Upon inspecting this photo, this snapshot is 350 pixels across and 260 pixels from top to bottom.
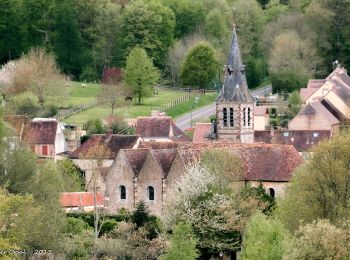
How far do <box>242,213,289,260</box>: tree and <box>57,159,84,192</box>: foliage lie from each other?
61.3 feet

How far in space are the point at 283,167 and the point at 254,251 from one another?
1690 cm

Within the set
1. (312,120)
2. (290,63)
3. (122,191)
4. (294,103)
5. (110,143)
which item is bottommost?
(122,191)

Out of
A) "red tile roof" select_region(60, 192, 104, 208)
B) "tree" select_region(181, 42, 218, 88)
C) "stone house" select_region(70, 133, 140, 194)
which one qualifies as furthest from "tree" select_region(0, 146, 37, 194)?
"tree" select_region(181, 42, 218, 88)

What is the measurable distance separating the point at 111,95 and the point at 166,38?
59.3 feet

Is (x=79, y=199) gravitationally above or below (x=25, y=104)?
below

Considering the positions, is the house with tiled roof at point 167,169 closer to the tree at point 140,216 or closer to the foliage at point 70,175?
the foliage at point 70,175

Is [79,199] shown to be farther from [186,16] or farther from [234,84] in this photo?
[186,16]

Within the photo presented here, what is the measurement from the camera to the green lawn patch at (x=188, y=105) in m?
113

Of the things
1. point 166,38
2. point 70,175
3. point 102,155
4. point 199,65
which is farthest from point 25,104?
point 166,38

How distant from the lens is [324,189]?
6047 centimetres

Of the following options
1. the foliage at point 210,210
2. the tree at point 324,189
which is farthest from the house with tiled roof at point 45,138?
the tree at point 324,189

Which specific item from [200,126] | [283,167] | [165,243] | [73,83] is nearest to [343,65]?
[73,83]

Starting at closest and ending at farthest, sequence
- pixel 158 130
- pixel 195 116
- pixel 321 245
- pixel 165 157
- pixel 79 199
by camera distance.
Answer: pixel 321 245 → pixel 165 157 → pixel 79 199 → pixel 158 130 → pixel 195 116

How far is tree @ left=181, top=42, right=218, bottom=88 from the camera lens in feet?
392
